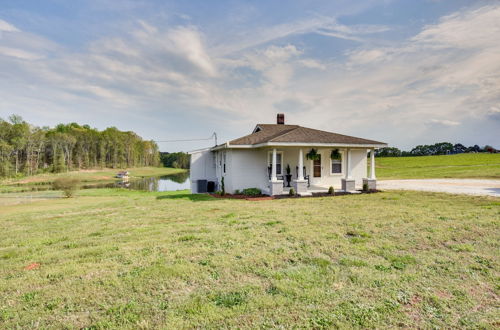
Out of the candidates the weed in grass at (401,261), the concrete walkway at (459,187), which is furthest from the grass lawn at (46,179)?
the concrete walkway at (459,187)

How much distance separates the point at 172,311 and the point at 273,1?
46.8 ft

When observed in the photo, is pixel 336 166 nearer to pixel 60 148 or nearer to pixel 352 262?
pixel 352 262

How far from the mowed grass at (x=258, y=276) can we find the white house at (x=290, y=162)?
6.66 meters

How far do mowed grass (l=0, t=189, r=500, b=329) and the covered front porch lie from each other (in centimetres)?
776

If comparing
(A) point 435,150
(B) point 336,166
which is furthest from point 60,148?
(A) point 435,150

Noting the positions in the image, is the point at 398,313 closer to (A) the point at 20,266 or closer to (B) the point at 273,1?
(A) the point at 20,266

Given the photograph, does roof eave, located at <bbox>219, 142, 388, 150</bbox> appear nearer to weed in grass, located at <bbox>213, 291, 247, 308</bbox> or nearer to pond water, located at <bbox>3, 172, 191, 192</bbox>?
weed in grass, located at <bbox>213, 291, 247, 308</bbox>

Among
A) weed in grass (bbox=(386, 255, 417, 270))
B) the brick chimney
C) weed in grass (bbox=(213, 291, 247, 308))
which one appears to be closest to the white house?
the brick chimney

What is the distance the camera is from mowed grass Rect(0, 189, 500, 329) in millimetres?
2620

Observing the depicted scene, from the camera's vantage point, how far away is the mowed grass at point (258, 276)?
262 cm

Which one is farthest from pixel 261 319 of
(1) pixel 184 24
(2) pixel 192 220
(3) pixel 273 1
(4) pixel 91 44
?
(4) pixel 91 44

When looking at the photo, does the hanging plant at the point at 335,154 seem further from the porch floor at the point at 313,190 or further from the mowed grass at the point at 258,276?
the mowed grass at the point at 258,276

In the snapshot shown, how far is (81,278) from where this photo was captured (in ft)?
11.9

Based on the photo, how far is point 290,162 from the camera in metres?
15.2
